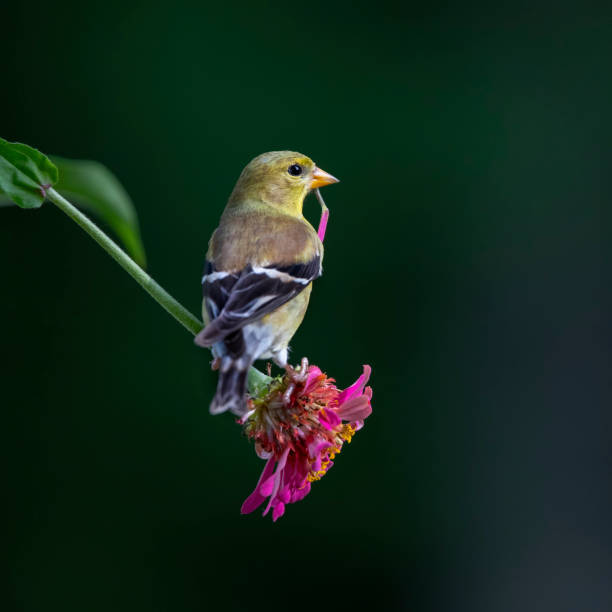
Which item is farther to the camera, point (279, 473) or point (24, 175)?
point (279, 473)

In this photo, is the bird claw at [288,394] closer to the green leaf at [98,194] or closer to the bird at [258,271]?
the bird at [258,271]

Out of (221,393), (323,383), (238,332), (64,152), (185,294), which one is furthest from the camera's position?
(64,152)

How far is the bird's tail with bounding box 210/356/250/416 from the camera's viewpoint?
892mm

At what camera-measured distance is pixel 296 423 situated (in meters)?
1.16

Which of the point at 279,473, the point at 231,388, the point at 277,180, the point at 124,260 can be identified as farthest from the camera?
the point at 277,180

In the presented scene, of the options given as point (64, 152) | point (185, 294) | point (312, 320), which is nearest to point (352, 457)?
point (312, 320)

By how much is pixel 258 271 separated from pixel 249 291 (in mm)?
67

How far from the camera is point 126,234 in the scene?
1.15 meters

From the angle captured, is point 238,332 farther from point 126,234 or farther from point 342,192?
point 342,192

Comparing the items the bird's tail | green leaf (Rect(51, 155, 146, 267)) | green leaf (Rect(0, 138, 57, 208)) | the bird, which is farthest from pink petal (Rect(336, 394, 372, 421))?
green leaf (Rect(0, 138, 57, 208))

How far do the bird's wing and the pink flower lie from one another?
0.35 ft

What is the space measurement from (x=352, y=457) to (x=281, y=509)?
232 centimetres

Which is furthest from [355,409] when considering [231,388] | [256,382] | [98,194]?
[98,194]

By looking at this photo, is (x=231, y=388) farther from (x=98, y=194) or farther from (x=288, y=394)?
(x=98, y=194)
